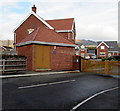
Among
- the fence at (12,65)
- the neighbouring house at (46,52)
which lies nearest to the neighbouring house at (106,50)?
the neighbouring house at (46,52)

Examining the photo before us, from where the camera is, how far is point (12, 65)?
12.4 metres

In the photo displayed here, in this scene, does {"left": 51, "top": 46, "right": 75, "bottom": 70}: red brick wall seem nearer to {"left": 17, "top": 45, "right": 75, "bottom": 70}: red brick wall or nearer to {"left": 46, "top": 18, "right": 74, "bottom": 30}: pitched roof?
{"left": 17, "top": 45, "right": 75, "bottom": 70}: red brick wall

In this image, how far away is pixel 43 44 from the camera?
50.9 feet

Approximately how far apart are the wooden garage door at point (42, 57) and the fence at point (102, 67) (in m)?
4.57

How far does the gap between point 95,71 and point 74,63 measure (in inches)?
129

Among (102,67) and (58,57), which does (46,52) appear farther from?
(102,67)

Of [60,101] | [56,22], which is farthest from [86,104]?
[56,22]

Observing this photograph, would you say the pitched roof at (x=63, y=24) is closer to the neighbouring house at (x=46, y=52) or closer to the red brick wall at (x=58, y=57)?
the neighbouring house at (x=46, y=52)

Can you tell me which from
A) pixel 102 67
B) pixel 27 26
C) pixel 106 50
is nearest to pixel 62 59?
pixel 102 67

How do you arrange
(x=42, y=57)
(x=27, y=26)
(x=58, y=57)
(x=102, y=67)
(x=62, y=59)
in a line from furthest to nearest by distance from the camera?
(x=27, y=26) → (x=62, y=59) → (x=58, y=57) → (x=42, y=57) → (x=102, y=67)

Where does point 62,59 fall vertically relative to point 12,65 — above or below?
above

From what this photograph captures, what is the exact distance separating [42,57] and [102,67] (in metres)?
6.93

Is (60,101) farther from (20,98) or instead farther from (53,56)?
(53,56)

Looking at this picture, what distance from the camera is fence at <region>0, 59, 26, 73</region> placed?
11.9 meters
